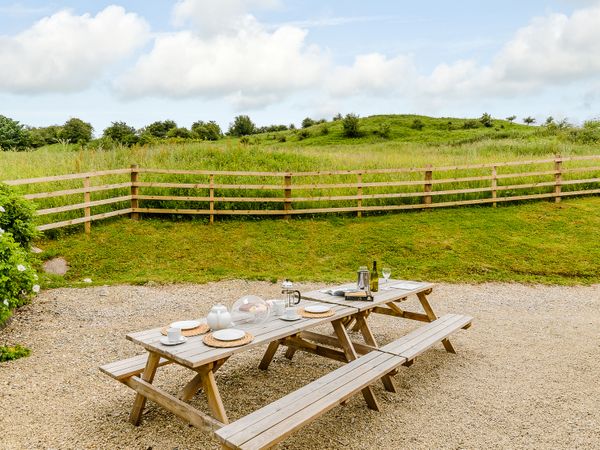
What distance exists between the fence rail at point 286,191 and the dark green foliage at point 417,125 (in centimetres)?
2425

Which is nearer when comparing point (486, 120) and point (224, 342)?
point (224, 342)

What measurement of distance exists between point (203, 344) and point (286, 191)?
8.53m

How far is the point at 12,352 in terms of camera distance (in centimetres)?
469

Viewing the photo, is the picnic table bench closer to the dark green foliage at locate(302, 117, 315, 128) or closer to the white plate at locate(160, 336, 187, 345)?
the white plate at locate(160, 336, 187, 345)

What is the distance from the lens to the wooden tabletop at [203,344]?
2967 millimetres

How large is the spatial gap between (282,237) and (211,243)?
1.64m

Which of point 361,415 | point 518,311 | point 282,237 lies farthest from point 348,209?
point 361,415

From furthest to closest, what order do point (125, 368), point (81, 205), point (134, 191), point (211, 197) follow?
point (211, 197), point (134, 191), point (81, 205), point (125, 368)

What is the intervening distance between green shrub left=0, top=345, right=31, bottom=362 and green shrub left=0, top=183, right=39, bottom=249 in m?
2.14

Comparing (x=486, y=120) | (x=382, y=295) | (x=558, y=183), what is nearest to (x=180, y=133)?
(x=486, y=120)

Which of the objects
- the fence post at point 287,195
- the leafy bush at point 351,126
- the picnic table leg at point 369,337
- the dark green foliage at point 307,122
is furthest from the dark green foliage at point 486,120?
the picnic table leg at point 369,337

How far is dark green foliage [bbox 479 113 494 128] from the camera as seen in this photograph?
38.6m

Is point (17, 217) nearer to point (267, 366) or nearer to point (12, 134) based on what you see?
point (267, 366)

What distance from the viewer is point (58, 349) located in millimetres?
4938
